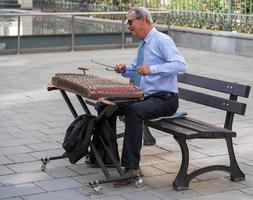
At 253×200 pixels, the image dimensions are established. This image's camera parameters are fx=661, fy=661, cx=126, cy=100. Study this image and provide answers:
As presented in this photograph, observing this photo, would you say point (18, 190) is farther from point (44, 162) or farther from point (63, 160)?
point (63, 160)

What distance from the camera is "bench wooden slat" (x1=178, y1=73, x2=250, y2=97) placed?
18.3ft

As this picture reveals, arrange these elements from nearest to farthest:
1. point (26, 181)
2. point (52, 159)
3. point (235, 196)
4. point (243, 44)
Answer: point (235, 196), point (26, 181), point (52, 159), point (243, 44)

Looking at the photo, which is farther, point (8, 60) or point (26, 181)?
point (8, 60)

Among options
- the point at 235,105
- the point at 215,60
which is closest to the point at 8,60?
the point at 215,60

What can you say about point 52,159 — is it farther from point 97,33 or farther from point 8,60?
point 97,33

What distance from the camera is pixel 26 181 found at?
554 cm

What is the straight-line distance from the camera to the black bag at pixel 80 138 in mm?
5465

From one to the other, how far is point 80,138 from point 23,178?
620 mm

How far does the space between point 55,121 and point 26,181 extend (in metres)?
2.45

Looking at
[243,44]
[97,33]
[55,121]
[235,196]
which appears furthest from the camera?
[97,33]

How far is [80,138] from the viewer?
548 centimetres

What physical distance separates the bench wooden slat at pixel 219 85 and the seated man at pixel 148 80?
405mm

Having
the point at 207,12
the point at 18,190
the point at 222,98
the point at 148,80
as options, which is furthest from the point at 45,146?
the point at 207,12

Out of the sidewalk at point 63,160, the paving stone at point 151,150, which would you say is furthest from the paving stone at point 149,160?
the paving stone at point 151,150
